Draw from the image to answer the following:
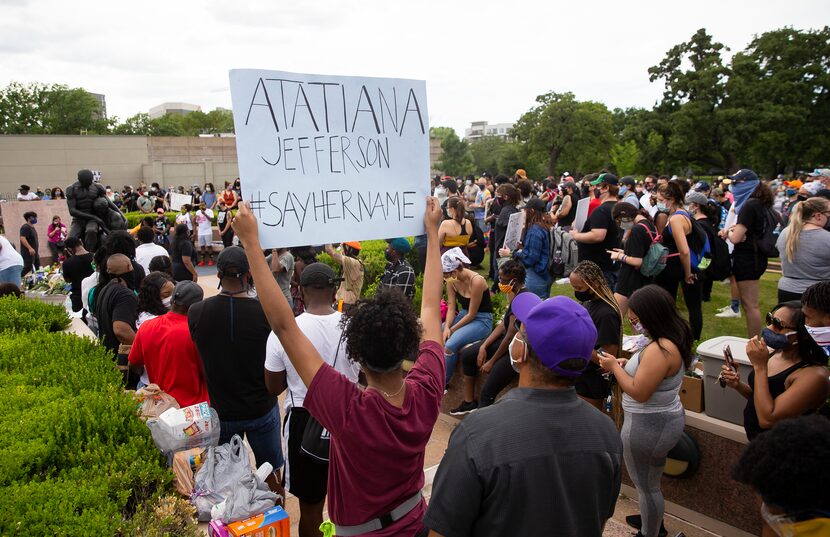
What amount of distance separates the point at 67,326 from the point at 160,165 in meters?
38.9

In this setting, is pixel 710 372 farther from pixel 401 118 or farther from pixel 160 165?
pixel 160 165

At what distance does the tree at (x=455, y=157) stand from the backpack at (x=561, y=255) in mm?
71111

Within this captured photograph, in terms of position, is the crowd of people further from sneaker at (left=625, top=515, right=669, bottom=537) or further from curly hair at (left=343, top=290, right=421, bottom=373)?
sneaker at (left=625, top=515, right=669, bottom=537)

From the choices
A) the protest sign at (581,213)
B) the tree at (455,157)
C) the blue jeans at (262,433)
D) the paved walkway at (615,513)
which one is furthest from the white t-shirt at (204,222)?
the tree at (455,157)

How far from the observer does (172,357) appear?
4.30 m

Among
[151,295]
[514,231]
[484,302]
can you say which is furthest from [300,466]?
[514,231]

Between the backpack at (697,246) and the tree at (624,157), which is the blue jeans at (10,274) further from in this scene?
the tree at (624,157)

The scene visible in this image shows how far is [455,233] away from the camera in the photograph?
985 centimetres

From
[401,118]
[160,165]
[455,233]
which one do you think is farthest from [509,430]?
[160,165]

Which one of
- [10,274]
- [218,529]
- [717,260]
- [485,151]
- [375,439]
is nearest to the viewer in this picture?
[375,439]

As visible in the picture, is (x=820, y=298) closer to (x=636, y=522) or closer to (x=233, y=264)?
(x=636, y=522)

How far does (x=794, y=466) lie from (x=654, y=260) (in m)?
4.89

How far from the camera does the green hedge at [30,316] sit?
5.70 m

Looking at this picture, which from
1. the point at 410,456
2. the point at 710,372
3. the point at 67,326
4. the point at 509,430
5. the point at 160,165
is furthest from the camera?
the point at 160,165
